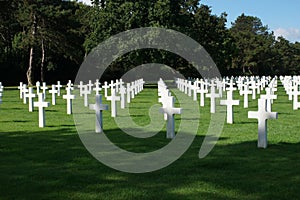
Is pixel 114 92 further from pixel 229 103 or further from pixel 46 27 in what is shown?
pixel 46 27

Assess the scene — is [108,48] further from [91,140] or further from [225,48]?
[91,140]

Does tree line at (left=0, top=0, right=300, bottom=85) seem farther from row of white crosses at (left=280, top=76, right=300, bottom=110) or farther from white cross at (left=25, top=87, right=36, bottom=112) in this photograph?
white cross at (left=25, top=87, right=36, bottom=112)

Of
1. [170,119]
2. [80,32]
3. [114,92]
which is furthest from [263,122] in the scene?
[80,32]

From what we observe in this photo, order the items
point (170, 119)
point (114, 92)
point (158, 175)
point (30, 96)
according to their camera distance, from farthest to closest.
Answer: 1. point (30, 96)
2. point (114, 92)
3. point (170, 119)
4. point (158, 175)

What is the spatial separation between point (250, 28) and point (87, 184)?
101558 millimetres

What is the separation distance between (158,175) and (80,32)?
45.0 metres

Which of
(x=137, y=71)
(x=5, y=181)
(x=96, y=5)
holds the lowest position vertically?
(x=5, y=181)

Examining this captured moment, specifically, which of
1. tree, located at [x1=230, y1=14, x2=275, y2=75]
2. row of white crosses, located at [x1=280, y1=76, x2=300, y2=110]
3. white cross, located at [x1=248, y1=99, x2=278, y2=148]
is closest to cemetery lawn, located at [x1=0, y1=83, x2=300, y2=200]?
white cross, located at [x1=248, y1=99, x2=278, y2=148]

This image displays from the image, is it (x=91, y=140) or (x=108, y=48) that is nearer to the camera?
(x=91, y=140)

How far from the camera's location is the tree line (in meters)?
41.5

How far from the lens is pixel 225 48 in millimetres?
49688

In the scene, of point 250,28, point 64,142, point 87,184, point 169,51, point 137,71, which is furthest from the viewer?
point 250,28

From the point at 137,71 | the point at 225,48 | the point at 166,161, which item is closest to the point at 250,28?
the point at 225,48

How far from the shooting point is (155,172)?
281 inches
